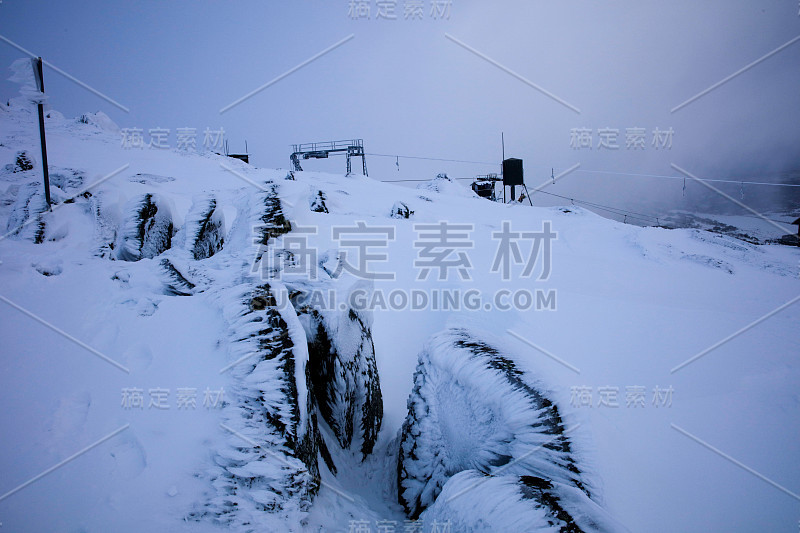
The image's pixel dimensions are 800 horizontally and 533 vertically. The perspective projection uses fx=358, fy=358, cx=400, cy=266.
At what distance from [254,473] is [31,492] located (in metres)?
0.83

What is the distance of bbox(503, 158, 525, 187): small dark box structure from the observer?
698 inches

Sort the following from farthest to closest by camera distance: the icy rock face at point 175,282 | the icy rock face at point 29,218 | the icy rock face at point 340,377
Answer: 1. the icy rock face at point 29,218
2. the icy rock face at point 175,282
3. the icy rock face at point 340,377

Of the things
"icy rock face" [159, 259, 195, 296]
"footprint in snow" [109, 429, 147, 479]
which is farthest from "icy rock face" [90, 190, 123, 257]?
"footprint in snow" [109, 429, 147, 479]

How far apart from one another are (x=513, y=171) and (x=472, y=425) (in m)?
17.3

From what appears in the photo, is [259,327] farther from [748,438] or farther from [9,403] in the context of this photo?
[748,438]

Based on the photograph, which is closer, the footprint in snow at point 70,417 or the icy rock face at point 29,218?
the footprint in snow at point 70,417

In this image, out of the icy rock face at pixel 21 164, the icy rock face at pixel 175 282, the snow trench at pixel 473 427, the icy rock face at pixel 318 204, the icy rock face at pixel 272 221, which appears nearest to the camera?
the snow trench at pixel 473 427

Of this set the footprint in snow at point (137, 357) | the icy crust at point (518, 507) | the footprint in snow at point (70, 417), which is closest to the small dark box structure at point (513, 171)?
the icy crust at point (518, 507)

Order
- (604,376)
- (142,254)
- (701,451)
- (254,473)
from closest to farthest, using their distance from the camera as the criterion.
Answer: (254,473) < (701,451) < (604,376) < (142,254)

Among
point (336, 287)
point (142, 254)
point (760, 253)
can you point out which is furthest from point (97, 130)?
point (760, 253)

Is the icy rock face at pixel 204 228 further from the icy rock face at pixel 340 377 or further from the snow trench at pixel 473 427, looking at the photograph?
the snow trench at pixel 473 427

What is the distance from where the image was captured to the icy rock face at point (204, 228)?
14.6 feet

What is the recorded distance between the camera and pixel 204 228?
4586 millimetres

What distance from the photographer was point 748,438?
277 centimetres
